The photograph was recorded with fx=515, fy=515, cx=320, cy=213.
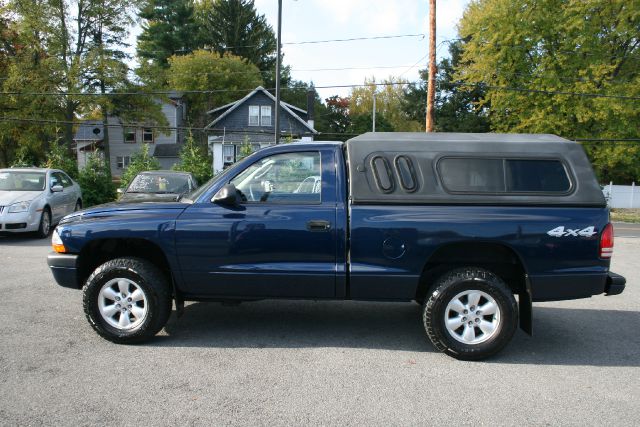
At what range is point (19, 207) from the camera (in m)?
11.2

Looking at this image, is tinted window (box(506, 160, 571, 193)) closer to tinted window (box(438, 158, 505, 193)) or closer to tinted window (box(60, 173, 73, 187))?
tinted window (box(438, 158, 505, 193))

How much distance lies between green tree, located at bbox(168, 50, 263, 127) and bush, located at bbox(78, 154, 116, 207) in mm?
32704

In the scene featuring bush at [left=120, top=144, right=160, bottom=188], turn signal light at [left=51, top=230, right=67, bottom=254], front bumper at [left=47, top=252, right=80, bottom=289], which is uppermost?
bush at [left=120, top=144, right=160, bottom=188]

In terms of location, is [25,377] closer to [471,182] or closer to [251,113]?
[471,182]

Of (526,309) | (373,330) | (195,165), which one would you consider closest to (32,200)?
(373,330)

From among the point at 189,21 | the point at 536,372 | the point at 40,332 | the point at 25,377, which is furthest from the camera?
the point at 189,21

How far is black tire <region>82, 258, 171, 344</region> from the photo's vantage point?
15.7 ft

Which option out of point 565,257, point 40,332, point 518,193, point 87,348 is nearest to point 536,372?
point 565,257

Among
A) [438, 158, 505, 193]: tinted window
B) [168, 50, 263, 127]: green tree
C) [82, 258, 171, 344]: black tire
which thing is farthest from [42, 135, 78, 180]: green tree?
[168, 50, 263, 127]: green tree

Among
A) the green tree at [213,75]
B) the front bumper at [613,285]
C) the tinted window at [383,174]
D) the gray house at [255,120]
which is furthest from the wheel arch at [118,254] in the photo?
the green tree at [213,75]

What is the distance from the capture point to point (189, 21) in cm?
5794

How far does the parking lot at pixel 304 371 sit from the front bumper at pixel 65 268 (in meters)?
0.54

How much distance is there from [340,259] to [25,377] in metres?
2.72

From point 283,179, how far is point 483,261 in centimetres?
206
